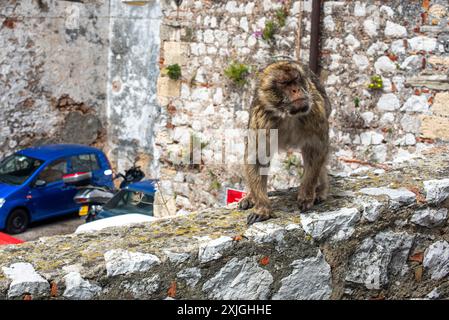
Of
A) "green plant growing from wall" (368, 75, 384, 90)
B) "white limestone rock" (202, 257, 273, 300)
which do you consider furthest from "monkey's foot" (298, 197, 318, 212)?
"green plant growing from wall" (368, 75, 384, 90)

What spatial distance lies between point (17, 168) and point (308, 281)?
31.4 ft

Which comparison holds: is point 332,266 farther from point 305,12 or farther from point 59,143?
point 59,143

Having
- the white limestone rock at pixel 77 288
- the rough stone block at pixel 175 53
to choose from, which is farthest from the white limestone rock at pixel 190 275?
the rough stone block at pixel 175 53

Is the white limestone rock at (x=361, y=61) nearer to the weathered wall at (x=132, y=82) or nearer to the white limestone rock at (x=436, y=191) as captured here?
the white limestone rock at (x=436, y=191)

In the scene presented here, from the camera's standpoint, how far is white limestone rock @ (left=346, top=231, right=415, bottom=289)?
337 cm

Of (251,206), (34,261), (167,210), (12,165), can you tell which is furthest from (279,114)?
(12,165)

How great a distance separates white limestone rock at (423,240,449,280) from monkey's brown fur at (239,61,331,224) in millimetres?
647

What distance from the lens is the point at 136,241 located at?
9.59 feet

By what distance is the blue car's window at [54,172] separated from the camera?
38.3ft

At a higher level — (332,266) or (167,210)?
(332,266)

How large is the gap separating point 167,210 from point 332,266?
224 inches

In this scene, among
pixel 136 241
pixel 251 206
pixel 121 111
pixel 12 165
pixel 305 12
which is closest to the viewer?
pixel 136 241

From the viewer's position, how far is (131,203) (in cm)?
973

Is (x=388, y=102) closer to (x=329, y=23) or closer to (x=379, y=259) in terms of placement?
(x=329, y=23)
